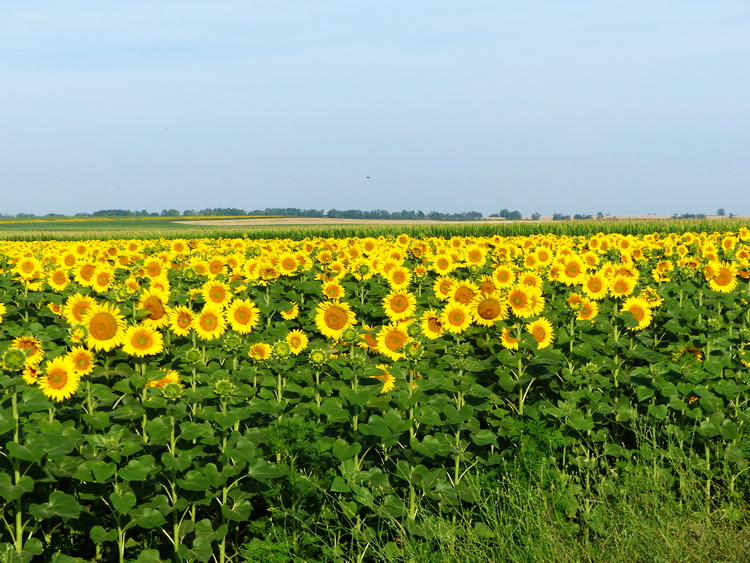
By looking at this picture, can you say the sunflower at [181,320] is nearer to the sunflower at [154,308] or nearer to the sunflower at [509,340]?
the sunflower at [154,308]

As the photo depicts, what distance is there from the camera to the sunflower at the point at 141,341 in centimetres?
631

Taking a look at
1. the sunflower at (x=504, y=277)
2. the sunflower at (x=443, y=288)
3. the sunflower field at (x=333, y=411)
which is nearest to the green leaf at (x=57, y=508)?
the sunflower field at (x=333, y=411)

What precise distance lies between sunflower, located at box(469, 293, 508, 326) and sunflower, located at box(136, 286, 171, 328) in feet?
9.88

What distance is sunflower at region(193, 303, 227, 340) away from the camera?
7.06 meters

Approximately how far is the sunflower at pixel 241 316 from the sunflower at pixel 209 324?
16.2 inches

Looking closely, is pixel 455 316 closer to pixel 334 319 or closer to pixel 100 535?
pixel 334 319

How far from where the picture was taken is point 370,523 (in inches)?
228

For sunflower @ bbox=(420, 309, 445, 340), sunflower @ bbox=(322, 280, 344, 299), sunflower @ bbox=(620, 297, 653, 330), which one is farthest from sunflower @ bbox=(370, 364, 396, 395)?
sunflower @ bbox=(620, 297, 653, 330)

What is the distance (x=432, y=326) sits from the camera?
733 centimetres

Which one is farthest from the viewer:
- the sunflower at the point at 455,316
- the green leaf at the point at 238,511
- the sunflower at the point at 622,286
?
the sunflower at the point at 622,286

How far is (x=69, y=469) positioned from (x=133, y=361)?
5.74 ft

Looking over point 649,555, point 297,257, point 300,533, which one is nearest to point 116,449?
point 300,533

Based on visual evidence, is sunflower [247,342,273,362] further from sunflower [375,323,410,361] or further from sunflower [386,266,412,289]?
sunflower [386,266,412,289]

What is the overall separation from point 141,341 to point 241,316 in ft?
4.72
